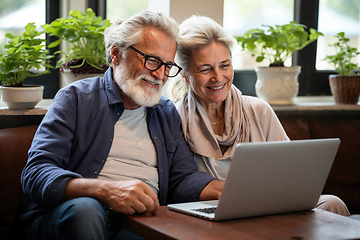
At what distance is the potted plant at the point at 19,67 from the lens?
1.94 meters

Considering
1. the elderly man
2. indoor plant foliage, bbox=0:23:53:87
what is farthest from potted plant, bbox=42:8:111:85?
the elderly man

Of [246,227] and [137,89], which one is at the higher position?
[137,89]

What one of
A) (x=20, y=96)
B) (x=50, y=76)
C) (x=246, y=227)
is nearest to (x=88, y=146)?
(x=20, y=96)

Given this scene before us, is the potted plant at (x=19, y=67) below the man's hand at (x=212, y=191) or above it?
above

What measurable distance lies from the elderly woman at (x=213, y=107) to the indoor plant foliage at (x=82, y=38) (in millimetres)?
497

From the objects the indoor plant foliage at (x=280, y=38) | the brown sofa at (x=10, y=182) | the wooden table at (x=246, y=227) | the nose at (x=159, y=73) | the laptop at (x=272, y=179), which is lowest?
the brown sofa at (x=10, y=182)

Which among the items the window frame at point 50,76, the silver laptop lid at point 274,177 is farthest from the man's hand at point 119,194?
the window frame at point 50,76

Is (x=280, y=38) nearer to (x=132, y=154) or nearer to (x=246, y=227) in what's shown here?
(x=132, y=154)

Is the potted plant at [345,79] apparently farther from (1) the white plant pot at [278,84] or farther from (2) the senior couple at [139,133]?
(2) the senior couple at [139,133]

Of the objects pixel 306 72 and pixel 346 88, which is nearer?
pixel 346 88

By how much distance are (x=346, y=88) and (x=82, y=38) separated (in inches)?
71.0

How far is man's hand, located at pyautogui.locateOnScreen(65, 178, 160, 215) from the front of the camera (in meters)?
1.17

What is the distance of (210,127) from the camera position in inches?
74.5

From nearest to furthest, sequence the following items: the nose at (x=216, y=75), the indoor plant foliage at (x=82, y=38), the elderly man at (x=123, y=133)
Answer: the elderly man at (x=123, y=133)
the nose at (x=216, y=75)
the indoor plant foliage at (x=82, y=38)
